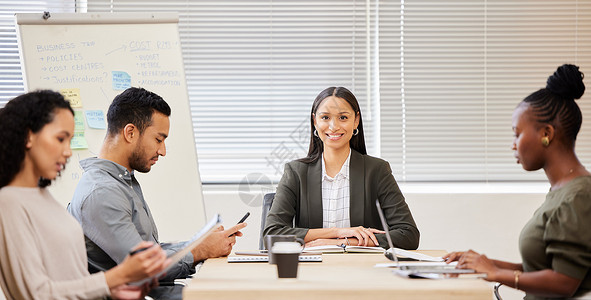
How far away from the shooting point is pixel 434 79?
3979 millimetres

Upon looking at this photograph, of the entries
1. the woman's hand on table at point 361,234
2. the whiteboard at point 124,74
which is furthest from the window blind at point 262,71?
the woman's hand on table at point 361,234

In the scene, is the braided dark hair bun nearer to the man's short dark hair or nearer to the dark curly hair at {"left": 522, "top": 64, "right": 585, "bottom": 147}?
the dark curly hair at {"left": 522, "top": 64, "right": 585, "bottom": 147}

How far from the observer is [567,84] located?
1.80 metres

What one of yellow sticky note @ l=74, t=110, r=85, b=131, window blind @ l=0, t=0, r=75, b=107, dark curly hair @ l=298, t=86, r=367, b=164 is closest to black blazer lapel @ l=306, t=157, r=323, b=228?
dark curly hair @ l=298, t=86, r=367, b=164

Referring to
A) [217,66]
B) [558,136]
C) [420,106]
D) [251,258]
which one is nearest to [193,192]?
[217,66]

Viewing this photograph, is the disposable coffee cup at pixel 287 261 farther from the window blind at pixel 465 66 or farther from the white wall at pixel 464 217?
the window blind at pixel 465 66

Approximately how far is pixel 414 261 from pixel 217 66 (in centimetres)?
238

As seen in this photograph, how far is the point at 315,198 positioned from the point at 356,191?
0.20m

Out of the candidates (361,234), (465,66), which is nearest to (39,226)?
(361,234)

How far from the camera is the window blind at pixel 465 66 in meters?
3.97

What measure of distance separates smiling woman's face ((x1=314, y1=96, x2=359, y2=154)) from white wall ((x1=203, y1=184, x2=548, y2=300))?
3.61 ft

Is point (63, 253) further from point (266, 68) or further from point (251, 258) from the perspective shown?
point (266, 68)

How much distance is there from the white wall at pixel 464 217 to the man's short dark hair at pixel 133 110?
157 centimetres

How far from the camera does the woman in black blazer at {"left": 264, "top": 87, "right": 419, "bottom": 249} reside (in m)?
2.70
